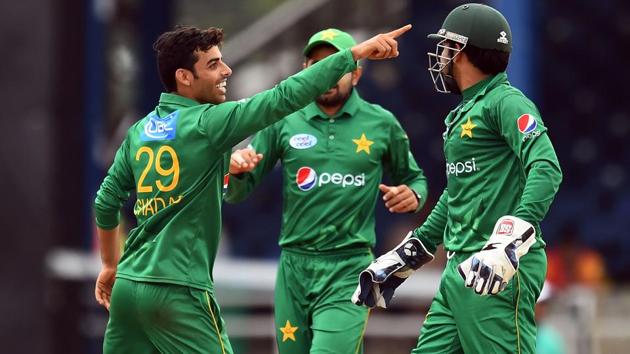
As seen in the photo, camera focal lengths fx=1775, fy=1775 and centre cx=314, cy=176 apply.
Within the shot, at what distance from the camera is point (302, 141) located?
906 cm

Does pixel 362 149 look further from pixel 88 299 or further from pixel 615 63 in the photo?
Result: pixel 615 63

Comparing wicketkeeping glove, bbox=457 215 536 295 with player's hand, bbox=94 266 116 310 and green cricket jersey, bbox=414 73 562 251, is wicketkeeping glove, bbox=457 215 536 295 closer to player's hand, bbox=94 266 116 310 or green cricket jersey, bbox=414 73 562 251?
green cricket jersey, bbox=414 73 562 251

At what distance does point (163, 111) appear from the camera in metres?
8.03

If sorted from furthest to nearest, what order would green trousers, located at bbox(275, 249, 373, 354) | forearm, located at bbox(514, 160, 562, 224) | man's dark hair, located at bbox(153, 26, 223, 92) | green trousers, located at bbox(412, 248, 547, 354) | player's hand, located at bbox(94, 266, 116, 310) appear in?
green trousers, located at bbox(275, 249, 373, 354)
player's hand, located at bbox(94, 266, 116, 310)
man's dark hair, located at bbox(153, 26, 223, 92)
green trousers, located at bbox(412, 248, 547, 354)
forearm, located at bbox(514, 160, 562, 224)

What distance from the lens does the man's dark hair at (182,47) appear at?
7992 mm

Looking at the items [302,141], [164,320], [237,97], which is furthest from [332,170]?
[237,97]

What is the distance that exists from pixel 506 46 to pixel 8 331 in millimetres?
10234

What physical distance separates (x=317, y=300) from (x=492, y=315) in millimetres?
1501

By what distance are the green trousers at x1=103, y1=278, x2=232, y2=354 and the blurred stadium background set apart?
808 centimetres

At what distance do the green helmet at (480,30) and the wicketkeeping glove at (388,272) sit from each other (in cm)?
98

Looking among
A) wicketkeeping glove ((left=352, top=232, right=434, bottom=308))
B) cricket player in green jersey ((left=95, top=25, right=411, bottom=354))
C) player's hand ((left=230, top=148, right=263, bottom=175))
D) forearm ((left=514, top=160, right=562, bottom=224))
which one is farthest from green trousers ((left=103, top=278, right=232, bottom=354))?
forearm ((left=514, top=160, right=562, bottom=224))

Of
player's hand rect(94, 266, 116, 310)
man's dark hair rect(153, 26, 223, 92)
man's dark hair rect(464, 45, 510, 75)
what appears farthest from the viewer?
player's hand rect(94, 266, 116, 310)

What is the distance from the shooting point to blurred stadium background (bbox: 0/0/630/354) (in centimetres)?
1709

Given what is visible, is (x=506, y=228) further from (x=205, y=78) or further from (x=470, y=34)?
(x=205, y=78)
